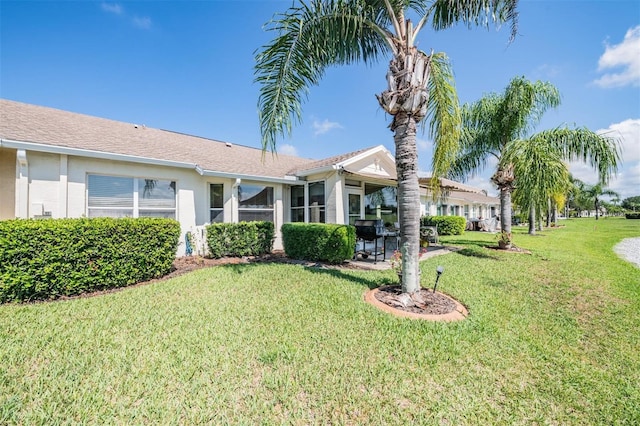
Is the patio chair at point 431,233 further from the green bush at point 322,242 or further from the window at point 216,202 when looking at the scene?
the window at point 216,202

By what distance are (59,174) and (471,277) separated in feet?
42.3

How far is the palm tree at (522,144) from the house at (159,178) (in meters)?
4.66

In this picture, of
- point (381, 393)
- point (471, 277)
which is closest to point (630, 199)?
point (471, 277)

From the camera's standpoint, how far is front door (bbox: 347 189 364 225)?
40.9 feet

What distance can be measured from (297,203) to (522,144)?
34.2 feet

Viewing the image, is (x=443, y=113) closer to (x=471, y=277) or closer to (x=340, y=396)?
(x=471, y=277)

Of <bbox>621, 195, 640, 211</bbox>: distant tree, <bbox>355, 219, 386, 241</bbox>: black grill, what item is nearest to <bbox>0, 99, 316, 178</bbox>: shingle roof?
<bbox>355, 219, 386, 241</bbox>: black grill

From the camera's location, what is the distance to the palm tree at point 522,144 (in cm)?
997

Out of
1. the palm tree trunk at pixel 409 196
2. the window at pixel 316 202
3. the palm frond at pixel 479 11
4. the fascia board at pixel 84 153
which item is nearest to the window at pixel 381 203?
the window at pixel 316 202

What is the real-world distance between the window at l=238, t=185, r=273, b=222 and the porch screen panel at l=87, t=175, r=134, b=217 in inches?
162

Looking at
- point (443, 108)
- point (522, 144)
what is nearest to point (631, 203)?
point (522, 144)

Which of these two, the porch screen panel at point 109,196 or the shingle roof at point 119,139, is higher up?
the shingle roof at point 119,139

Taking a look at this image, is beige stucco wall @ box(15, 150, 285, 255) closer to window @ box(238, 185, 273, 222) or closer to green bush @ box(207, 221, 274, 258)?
window @ box(238, 185, 273, 222)

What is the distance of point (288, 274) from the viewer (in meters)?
7.36
